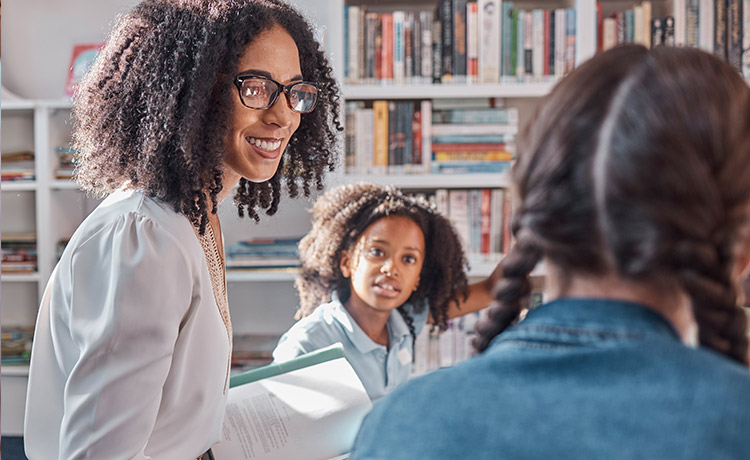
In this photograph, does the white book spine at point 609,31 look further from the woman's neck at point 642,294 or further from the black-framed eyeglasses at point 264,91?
the woman's neck at point 642,294

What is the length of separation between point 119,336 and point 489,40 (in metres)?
1.83

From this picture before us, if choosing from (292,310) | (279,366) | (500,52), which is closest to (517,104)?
(500,52)

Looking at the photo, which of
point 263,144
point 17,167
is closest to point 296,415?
point 263,144

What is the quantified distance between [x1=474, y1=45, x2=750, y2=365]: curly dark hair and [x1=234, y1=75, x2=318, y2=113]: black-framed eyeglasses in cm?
71

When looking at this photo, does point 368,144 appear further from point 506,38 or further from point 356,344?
point 356,344

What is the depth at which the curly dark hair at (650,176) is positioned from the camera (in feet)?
1.55

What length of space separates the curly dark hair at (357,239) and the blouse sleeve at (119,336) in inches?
38.9

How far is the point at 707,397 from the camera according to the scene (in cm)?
44

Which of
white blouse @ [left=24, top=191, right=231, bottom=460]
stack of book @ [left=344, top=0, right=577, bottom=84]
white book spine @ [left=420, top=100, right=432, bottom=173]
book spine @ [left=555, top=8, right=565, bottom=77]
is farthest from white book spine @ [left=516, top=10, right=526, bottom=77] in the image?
white blouse @ [left=24, top=191, right=231, bottom=460]

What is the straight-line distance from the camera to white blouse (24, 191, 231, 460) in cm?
91

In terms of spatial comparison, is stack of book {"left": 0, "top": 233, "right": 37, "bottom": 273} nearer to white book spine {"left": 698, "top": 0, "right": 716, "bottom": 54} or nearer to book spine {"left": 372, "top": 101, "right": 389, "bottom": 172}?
book spine {"left": 372, "top": 101, "right": 389, "bottom": 172}

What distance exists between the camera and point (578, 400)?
0.47m

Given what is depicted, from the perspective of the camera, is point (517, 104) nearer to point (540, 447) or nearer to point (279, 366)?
point (279, 366)

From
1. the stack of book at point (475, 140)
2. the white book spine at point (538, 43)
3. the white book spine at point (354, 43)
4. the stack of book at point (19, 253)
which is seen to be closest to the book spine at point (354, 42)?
the white book spine at point (354, 43)
